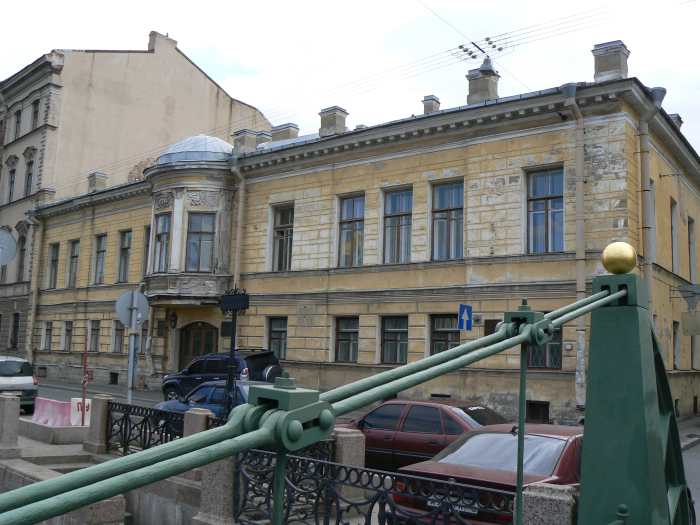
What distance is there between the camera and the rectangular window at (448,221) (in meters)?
20.8

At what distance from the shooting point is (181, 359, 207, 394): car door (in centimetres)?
1954

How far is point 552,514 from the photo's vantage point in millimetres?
3809

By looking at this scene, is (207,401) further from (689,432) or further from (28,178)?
(28,178)

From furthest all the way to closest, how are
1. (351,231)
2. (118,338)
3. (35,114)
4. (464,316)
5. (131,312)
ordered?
(35,114), (118,338), (351,231), (464,316), (131,312)

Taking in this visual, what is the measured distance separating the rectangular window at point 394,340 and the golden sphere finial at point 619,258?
18.7 metres

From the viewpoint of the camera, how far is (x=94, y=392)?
26.9m

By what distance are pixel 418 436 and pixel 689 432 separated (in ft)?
35.4

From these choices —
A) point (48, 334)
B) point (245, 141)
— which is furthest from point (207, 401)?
point (48, 334)

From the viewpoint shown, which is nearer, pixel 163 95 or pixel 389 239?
pixel 389 239

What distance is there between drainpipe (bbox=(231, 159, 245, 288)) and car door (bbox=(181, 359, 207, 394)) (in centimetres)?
612

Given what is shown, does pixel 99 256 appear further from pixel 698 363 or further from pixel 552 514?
pixel 552 514

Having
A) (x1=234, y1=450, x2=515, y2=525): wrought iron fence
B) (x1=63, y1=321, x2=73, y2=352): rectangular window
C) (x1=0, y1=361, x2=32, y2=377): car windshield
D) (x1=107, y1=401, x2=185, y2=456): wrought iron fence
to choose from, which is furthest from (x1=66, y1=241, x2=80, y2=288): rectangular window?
(x1=234, y1=450, x2=515, y2=525): wrought iron fence

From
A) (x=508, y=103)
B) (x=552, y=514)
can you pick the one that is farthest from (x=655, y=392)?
(x=508, y=103)

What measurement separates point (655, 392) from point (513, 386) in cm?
1648
